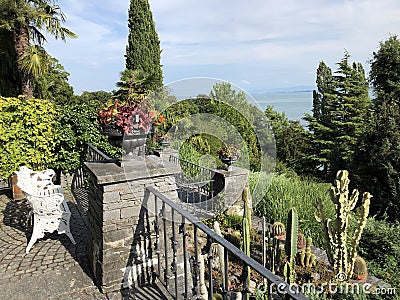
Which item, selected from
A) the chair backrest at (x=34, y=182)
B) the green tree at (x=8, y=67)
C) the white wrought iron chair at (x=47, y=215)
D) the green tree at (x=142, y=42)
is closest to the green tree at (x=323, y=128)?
the green tree at (x=142, y=42)

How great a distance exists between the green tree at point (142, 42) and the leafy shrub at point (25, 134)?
6332 mm

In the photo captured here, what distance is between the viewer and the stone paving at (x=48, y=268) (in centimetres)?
234

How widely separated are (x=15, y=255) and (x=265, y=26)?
19.6ft

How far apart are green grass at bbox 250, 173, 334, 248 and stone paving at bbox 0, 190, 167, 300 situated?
113 inches

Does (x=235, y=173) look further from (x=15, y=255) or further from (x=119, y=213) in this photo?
(x=15, y=255)

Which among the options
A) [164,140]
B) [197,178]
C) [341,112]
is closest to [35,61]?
[164,140]

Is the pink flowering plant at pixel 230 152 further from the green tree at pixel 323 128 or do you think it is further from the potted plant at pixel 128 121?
the green tree at pixel 323 128

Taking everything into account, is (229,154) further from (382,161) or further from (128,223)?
(382,161)

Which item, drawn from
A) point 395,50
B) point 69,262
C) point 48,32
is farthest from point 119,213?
point 395,50

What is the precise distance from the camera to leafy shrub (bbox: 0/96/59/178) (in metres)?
4.89

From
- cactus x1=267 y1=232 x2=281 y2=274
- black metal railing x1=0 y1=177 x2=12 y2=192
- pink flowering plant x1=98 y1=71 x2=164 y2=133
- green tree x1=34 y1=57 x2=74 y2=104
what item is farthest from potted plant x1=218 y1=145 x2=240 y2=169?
green tree x1=34 y1=57 x2=74 y2=104

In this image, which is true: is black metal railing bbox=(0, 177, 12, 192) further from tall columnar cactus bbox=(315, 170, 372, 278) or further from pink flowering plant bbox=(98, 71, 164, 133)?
tall columnar cactus bbox=(315, 170, 372, 278)

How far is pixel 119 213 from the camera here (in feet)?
7.54

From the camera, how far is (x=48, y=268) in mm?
2709
